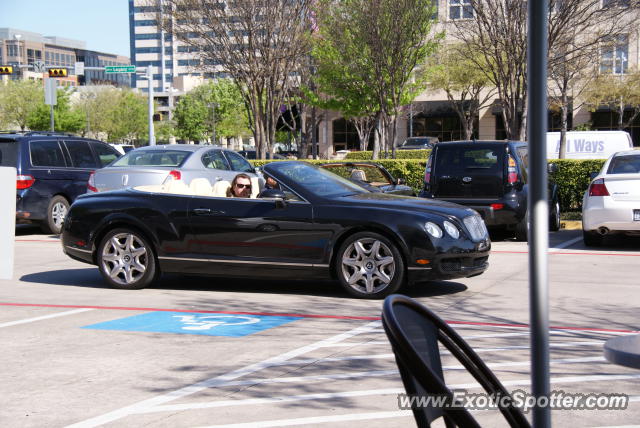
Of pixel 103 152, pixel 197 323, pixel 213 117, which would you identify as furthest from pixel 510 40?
pixel 213 117

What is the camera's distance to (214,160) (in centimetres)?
1570

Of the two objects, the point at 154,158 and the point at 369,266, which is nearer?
the point at 369,266

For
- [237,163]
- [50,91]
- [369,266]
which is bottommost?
[369,266]

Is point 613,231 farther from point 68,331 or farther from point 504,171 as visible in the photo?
point 68,331

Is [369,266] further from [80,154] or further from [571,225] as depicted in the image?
[80,154]

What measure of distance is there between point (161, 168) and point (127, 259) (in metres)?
4.74

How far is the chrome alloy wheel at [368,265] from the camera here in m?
9.12

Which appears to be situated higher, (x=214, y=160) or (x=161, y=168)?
(x=214, y=160)

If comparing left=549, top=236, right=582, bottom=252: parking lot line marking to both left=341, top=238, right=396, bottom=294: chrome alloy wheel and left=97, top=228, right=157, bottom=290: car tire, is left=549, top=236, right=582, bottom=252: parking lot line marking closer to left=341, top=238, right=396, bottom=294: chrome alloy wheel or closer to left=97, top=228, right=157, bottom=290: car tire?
left=341, top=238, right=396, bottom=294: chrome alloy wheel

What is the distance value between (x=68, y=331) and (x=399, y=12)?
763 inches

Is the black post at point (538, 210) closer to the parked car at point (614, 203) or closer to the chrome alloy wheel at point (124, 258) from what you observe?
the chrome alloy wheel at point (124, 258)

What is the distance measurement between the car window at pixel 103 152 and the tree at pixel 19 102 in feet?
181

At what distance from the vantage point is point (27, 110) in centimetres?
7112

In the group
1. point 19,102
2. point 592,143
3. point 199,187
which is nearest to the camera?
point 199,187
